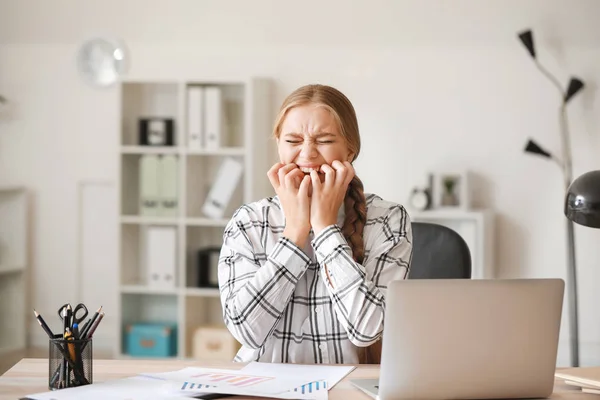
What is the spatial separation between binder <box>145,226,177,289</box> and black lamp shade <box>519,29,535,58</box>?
2.06m

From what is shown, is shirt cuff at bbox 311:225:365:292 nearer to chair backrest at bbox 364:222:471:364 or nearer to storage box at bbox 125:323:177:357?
chair backrest at bbox 364:222:471:364

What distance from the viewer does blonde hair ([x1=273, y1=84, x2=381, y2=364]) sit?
6.42 ft

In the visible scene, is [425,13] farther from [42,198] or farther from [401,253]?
[401,253]

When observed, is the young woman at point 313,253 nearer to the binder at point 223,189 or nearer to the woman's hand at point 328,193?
the woman's hand at point 328,193

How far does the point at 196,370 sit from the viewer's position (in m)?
1.67

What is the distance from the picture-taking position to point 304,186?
194cm

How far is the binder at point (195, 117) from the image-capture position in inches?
176

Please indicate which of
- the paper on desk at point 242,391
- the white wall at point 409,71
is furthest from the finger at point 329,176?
the white wall at point 409,71

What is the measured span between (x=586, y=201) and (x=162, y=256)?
3243 mm

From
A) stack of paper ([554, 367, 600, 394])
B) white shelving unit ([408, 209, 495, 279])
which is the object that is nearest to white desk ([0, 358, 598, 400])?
stack of paper ([554, 367, 600, 394])

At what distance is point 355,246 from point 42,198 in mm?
3481

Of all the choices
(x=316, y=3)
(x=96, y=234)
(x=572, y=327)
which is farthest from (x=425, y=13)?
(x=96, y=234)

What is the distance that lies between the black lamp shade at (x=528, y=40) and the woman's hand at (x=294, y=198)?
269cm

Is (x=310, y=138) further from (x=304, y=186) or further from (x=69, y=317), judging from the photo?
(x=69, y=317)
